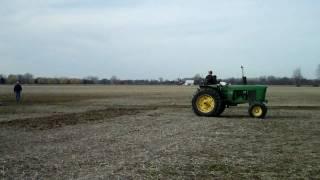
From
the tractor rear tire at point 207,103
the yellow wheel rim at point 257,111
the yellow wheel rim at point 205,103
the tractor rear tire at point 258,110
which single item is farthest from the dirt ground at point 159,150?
the yellow wheel rim at point 205,103

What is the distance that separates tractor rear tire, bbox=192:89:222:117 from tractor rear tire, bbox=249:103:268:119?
5.05 ft

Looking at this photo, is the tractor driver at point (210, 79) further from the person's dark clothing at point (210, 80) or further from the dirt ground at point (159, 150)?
the dirt ground at point (159, 150)

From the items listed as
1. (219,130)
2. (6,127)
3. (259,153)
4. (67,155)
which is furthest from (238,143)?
(6,127)

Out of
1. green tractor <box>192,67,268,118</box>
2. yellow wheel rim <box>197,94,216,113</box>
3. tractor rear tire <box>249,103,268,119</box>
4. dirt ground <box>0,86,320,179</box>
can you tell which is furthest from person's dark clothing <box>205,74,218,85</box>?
dirt ground <box>0,86,320,179</box>

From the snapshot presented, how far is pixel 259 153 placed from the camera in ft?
44.4

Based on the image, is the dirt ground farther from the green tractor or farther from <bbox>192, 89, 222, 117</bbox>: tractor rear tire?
the green tractor

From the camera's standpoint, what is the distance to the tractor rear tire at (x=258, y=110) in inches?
998

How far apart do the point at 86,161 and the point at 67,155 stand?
1.15 m

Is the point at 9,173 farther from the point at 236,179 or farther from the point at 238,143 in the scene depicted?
the point at 238,143

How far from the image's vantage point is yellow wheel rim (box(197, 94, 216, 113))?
26.0 meters

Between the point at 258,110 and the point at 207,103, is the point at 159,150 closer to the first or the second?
the point at 207,103

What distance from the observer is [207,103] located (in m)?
26.1

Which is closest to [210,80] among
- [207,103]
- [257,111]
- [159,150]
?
[207,103]

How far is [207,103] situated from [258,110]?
247 cm
